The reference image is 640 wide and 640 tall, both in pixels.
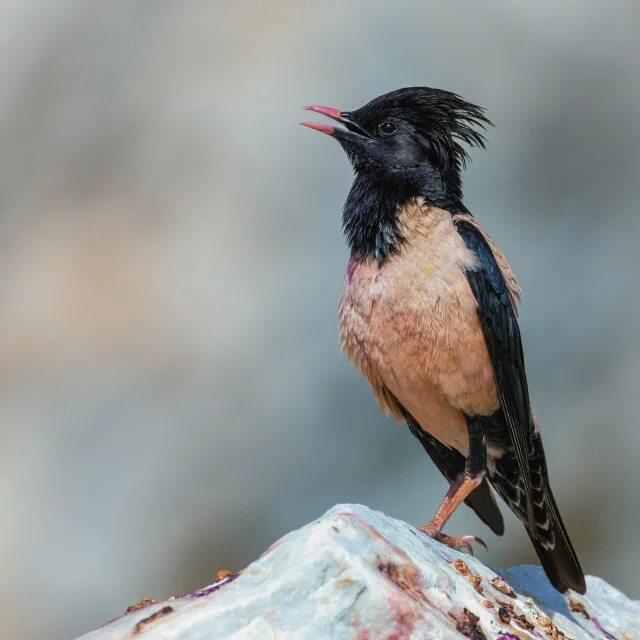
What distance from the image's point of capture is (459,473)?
6.93m

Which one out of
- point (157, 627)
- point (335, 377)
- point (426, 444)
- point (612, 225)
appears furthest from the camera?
point (612, 225)

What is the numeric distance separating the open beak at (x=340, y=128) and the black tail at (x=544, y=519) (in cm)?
198

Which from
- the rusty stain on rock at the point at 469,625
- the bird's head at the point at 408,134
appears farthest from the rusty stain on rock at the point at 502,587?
the bird's head at the point at 408,134

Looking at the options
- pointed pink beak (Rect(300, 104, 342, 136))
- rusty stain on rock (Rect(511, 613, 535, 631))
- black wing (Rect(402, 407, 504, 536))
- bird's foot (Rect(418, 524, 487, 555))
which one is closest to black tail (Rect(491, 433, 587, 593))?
black wing (Rect(402, 407, 504, 536))

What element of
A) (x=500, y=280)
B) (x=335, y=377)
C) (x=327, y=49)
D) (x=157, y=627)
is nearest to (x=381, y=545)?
(x=157, y=627)

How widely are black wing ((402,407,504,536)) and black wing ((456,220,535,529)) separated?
454 mm

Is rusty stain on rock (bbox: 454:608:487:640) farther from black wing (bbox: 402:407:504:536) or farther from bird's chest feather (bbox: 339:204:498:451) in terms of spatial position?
black wing (bbox: 402:407:504:536)

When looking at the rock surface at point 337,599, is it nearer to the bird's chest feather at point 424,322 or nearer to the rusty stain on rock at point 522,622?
the rusty stain on rock at point 522,622

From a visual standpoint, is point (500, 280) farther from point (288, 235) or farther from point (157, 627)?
point (288, 235)

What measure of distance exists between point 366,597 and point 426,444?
287cm

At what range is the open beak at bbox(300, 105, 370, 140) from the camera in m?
6.64

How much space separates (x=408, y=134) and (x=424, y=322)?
122 cm

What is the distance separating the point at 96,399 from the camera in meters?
10.2

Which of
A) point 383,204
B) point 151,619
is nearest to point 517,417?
point 383,204
